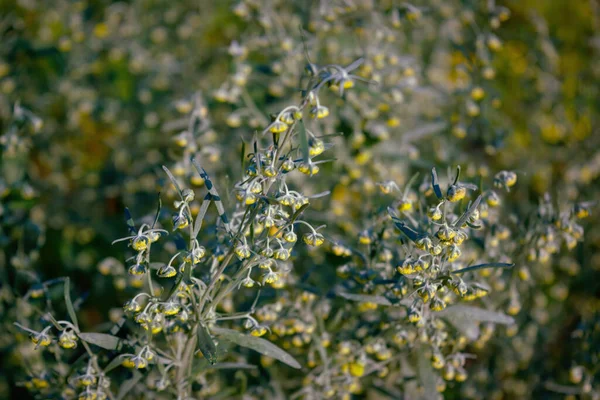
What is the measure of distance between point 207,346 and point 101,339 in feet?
1.38

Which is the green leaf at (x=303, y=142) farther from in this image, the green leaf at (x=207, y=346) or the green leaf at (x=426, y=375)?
the green leaf at (x=426, y=375)

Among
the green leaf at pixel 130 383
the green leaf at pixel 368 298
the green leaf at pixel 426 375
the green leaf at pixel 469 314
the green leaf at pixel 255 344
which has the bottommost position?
the green leaf at pixel 426 375

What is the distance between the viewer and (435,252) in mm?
1662

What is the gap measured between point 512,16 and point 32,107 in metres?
4.36

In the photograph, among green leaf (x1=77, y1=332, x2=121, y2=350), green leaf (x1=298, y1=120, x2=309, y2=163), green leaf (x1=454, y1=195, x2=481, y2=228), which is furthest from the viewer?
green leaf (x1=77, y1=332, x2=121, y2=350)

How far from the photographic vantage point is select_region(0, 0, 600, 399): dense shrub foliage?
1.79 meters

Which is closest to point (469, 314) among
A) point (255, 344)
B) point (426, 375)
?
point (426, 375)

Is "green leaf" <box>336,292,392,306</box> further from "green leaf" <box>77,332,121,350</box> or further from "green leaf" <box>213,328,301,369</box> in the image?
"green leaf" <box>77,332,121,350</box>

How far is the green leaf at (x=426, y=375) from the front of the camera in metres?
2.03

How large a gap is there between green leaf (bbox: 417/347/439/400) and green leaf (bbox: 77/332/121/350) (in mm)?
1139

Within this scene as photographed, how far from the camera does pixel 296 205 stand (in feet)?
5.43

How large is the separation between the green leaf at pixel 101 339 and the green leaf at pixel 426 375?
3.74 feet

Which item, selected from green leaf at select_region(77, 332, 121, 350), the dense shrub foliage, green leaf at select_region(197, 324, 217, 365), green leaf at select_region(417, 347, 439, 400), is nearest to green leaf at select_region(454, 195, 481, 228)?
the dense shrub foliage

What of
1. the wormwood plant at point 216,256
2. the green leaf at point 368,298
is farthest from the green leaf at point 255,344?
the green leaf at point 368,298
